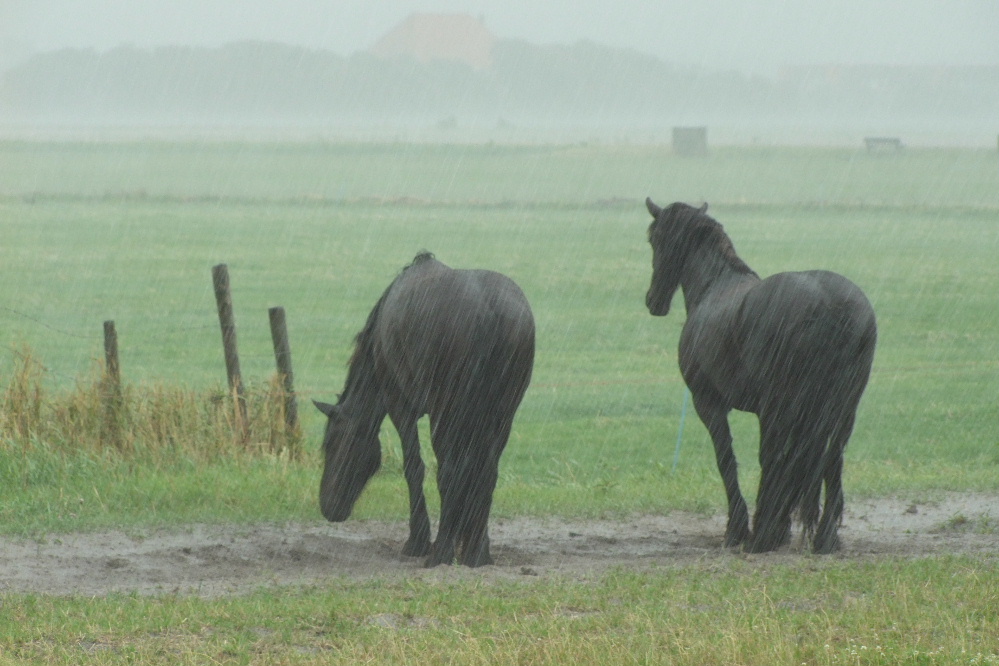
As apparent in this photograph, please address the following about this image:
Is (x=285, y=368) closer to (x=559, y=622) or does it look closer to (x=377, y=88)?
(x=559, y=622)

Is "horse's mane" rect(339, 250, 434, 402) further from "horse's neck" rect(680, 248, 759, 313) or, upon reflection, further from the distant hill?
the distant hill

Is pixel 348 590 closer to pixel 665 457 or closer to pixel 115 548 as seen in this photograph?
pixel 115 548

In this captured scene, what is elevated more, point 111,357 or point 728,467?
point 111,357

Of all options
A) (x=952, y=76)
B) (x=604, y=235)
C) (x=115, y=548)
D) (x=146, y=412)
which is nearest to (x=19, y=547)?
(x=115, y=548)

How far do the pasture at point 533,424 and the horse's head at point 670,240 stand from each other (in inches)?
76.1

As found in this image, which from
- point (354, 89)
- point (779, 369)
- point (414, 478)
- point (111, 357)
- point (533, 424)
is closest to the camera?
point (779, 369)

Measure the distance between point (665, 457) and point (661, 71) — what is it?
192491mm

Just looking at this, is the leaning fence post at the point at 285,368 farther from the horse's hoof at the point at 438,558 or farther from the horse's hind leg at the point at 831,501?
the horse's hind leg at the point at 831,501

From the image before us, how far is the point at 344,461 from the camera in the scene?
877 cm

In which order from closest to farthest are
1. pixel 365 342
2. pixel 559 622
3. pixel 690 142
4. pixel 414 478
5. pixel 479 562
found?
pixel 559 622
pixel 479 562
pixel 414 478
pixel 365 342
pixel 690 142

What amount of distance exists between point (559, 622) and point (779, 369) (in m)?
2.71

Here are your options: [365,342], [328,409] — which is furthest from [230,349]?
[365,342]

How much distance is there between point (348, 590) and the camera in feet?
23.0

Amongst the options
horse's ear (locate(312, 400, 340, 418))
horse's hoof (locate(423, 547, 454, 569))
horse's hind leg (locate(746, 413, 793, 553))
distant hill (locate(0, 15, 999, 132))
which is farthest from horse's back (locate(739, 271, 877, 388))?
distant hill (locate(0, 15, 999, 132))
